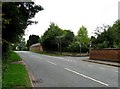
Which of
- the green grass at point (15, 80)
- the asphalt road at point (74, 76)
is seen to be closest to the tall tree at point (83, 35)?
the asphalt road at point (74, 76)

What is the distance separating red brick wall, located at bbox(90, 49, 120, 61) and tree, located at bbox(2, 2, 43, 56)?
1180 cm

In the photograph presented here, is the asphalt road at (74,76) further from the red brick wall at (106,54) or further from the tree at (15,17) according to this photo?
the red brick wall at (106,54)

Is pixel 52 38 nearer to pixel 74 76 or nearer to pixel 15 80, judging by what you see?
pixel 74 76

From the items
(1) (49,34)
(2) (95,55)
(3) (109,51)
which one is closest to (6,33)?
(3) (109,51)

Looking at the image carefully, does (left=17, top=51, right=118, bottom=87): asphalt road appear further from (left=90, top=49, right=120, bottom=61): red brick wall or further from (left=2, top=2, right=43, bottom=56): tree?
(left=90, top=49, right=120, bottom=61): red brick wall

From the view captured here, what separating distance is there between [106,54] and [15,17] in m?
20.9

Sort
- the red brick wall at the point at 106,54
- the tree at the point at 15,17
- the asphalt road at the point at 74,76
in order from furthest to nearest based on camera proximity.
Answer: the red brick wall at the point at 106,54
the tree at the point at 15,17
the asphalt road at the point at 74,76

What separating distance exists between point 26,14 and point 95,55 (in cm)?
1927

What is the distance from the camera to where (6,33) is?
90.0 ft

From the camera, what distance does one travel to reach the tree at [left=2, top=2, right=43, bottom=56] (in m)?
22.8

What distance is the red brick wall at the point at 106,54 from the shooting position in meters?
38.1

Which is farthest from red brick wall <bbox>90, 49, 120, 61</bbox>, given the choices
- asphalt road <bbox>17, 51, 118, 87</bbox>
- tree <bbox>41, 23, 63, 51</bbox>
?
tree <bbox>41, 23, 63, 51</bbox>

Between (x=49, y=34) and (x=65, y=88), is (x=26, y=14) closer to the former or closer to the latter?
(x=65, y=88)

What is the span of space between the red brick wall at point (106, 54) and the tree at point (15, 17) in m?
11.8
